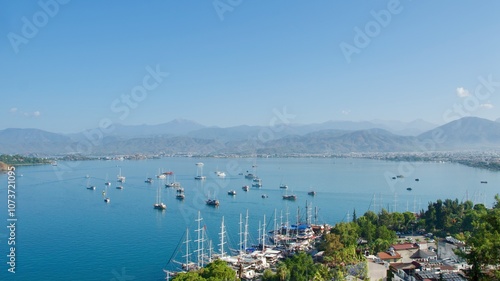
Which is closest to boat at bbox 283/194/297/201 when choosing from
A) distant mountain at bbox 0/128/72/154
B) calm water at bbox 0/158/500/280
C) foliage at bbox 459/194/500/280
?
calm water at bbox 0/158/500/280

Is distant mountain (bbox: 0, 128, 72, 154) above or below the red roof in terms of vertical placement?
above

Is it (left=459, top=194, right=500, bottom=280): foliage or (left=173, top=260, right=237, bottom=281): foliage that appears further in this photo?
(left=173, top=260, right=237, bottom=281): foliage

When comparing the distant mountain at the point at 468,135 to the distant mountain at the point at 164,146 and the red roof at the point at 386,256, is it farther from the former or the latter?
the red roof at the point at 386,256

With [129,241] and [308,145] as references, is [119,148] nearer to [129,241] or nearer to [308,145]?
[308,145]

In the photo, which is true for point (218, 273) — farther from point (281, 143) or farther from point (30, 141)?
point (30, 141)

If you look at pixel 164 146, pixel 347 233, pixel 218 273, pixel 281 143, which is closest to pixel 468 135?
pixel 281 143

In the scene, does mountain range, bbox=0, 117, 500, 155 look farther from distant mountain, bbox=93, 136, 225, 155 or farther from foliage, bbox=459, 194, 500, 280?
foliage, bbox=459, 194, 500, 280

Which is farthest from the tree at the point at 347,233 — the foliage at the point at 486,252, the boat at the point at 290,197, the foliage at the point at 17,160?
the foliage at the point at 17,160
